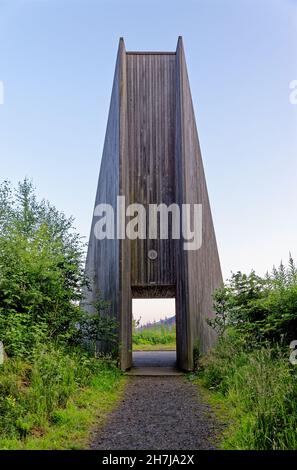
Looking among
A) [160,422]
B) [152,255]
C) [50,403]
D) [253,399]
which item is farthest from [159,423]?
[152,255]

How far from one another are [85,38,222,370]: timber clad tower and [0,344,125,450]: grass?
10.5 ft

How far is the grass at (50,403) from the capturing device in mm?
4035

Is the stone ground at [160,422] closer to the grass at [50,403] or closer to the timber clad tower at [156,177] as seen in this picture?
the grass at [50,403]

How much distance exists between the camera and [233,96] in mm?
10102

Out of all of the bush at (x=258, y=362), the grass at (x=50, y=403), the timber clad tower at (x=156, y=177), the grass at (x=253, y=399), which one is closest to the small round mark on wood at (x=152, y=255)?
the timber clad tower at (x=156, y=177)

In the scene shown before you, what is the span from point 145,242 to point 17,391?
20.2ft

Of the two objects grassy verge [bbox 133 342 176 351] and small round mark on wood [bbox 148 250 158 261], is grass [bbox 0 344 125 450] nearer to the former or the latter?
small round mark on wood [bbox 148 250 158 261]

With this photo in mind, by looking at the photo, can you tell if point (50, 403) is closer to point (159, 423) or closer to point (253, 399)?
point (159, 423)

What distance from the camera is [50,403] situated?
15.7 ft

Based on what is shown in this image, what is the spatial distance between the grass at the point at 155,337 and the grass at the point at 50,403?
9.59 meters

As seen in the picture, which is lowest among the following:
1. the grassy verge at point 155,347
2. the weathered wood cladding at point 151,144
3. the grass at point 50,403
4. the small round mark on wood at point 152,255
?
the grass at point 50,403

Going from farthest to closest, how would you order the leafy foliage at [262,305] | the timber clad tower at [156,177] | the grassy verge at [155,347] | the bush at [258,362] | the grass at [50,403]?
the grassy verge at [155,347] < the timber clad tower at [156,177] < the leafy foliage at [262,305] < the grass at [50,403] < the bush at [258,362]

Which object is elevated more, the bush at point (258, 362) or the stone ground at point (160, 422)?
the bush at point (258, 362)

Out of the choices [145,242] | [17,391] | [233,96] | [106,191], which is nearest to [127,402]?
[17,391]
